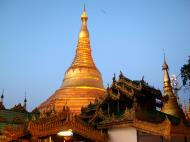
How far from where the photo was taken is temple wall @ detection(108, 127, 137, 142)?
44.8 ft

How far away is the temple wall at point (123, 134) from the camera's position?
13.6 metres

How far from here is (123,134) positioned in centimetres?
1406

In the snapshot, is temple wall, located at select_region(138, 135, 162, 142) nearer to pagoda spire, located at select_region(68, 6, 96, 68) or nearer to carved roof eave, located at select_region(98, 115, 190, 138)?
carved roof eave, located at select_region(98, 115, 190, 138)

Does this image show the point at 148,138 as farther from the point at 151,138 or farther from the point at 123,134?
the point at 123,134

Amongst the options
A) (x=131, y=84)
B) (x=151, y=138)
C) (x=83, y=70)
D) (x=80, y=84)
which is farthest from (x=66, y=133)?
(x=83, y=70)

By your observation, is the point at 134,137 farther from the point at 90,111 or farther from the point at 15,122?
the point at 15,122

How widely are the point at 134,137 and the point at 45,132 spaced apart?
180 inches

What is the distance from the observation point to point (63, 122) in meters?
12.2

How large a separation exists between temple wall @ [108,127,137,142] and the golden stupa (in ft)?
68.0

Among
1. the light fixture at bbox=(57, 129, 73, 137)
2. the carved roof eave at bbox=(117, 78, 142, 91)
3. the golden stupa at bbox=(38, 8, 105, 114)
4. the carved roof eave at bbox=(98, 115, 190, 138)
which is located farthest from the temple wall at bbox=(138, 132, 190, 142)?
the golden stupa at bbox=(38, 8, 105, 114)

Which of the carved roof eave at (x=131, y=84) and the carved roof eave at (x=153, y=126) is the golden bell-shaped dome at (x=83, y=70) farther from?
the carved roof eave at (x=153, y=126)

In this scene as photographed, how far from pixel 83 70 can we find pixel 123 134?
96.8 feet

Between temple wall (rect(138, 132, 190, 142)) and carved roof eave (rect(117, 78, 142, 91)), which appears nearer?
temple wall (rect(138, 132, 190, 142))

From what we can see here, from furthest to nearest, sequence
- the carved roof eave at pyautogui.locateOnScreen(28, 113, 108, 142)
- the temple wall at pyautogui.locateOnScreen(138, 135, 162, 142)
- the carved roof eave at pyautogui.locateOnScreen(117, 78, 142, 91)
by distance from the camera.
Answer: the carved roof eave at pyautogui.locateOnScreen(117, 78, 142, 91), the temple wall at pyautogui.locateOnScreen(138, 135, 162, 142), the carved roof eave at pyautogui.locateOnScreen(28, 113, 108, 142)
